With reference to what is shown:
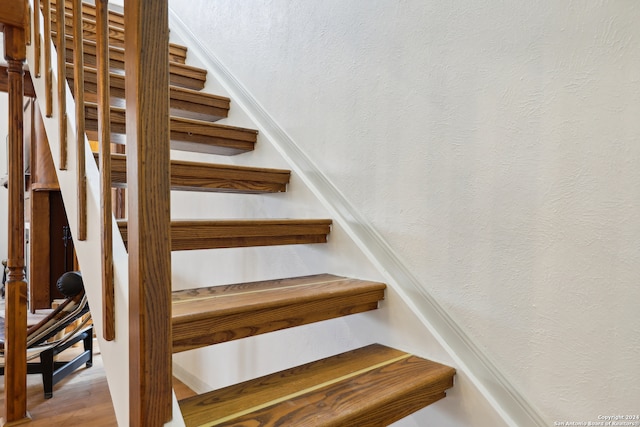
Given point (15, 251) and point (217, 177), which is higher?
point (217, 177)

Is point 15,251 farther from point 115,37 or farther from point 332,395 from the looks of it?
point 332,395

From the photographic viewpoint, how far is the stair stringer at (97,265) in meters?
0.93

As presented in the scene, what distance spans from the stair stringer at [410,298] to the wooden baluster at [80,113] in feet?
2.86

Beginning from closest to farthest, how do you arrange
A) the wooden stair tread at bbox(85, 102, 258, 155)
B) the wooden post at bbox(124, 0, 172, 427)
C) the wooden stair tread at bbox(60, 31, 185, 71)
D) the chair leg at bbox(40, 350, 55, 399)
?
the wooden post at bbox(124, 0, 172, 427), the wooden stair tread at bbox(85, 102, 258, 155), the wooden stair tread at bbox(60, 31, 185, 71), the chair leg at bbox(40, 350, 55, 399)

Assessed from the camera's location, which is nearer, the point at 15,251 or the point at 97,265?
the point at 97,265

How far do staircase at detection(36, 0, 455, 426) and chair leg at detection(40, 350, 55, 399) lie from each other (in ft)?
4.85

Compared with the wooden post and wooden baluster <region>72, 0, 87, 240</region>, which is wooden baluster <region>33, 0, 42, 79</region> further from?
the wooden post

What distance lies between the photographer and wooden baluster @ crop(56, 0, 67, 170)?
130 cm

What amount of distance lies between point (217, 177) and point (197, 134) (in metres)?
0.31

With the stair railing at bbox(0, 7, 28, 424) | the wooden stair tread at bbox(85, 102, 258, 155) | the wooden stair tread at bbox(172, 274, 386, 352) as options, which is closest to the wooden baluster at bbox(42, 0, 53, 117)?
the wooden stair tread at bbox(85, 102, 258, 155)

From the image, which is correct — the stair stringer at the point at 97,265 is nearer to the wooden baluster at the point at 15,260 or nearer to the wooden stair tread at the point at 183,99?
the wooden stair tread at the point at 183,99

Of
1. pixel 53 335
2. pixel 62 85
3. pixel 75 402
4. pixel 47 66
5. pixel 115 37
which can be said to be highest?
pixel 115 37

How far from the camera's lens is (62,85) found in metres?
1.36

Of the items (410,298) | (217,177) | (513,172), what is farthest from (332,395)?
(217,177)
